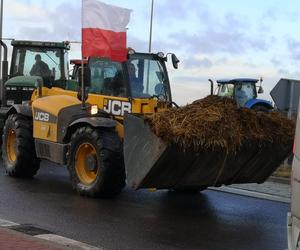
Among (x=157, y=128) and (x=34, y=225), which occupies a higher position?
(x=157, y=128)

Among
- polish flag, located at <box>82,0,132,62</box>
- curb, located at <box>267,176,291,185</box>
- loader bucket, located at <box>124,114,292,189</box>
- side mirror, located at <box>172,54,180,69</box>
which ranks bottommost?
curb, located at <box>267,176,291,185</box>

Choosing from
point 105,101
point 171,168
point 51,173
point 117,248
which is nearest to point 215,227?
point 171,168

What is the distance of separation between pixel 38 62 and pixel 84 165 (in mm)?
7615

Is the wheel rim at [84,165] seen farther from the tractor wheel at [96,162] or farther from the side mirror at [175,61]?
the side mirror at [175,61]

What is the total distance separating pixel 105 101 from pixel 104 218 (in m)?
2.77

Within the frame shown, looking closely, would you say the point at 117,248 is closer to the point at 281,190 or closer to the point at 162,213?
the point at 162,213

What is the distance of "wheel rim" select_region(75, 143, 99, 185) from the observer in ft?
32.9

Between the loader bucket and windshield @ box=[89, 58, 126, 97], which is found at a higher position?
windshield @ box=[89, 58, 126, 97]

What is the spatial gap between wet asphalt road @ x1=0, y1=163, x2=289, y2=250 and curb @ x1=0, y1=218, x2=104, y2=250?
8.8 inches

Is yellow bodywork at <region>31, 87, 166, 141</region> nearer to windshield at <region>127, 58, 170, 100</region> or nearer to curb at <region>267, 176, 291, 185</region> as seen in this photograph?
windshield at <region>127, 58, 170, 100</region>

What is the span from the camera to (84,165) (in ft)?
33.3

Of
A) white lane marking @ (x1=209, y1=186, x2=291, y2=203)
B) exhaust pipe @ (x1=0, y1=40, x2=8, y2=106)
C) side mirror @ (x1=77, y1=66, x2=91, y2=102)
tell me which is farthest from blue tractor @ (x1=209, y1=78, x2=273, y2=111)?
side mirror @ (x1=77, y1=66, x2=91, y2=102)

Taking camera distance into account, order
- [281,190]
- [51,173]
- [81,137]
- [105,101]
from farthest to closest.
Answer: [51,173]
[281,190]
[105,101]
[81,137]

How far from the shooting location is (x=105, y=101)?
35.0 feet
